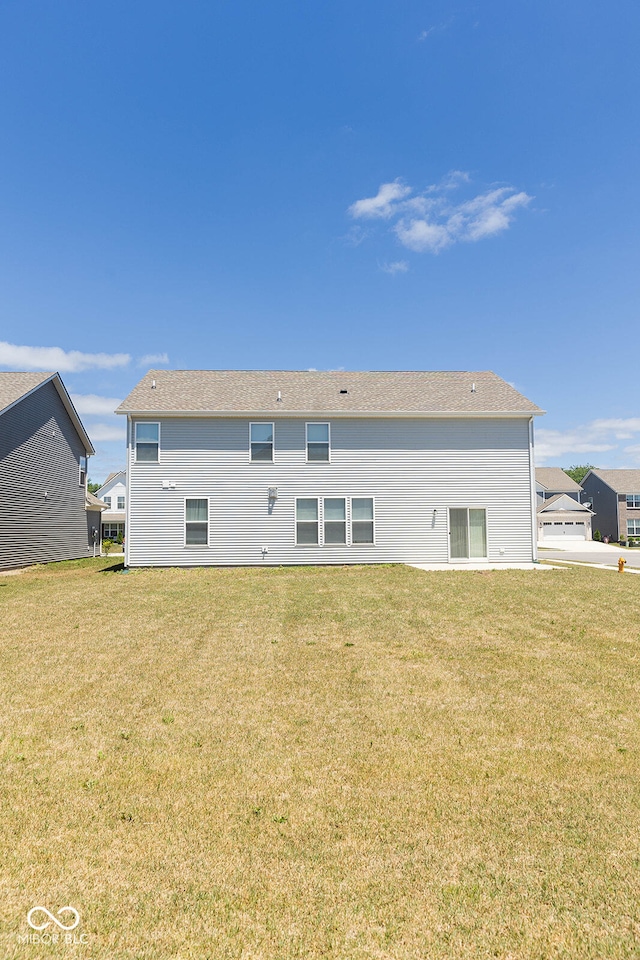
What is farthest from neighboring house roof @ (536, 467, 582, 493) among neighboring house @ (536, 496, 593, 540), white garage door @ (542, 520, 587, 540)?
white garage door @ (542, 520, 587, 540)

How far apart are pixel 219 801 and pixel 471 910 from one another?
178 cm

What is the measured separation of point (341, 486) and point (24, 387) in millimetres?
14003

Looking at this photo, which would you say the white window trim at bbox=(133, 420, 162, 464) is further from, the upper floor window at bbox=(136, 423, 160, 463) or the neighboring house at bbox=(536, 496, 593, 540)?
the neighboring house at bbox=(536, 496, 593, 540)

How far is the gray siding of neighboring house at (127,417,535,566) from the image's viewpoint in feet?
55.2

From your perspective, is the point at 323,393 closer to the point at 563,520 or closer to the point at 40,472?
the point at 40,472

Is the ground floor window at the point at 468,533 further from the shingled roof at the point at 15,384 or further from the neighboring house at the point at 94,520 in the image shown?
the neighboring house at the point at 94,520

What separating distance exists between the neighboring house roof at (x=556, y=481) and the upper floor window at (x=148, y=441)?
152 ft

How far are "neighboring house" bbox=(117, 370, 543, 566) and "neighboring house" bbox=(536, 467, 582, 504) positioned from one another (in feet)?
123

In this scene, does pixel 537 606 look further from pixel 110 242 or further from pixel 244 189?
pixel 110 242

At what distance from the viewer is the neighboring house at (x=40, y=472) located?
18.6m

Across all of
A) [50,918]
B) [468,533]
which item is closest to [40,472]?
[468,533]

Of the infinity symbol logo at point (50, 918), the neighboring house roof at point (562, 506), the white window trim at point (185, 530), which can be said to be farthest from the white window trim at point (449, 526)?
the neighboring house roof at point (562, 506)

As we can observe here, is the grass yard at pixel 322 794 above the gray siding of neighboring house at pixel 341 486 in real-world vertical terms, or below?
below

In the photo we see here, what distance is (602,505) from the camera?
5175 cm
